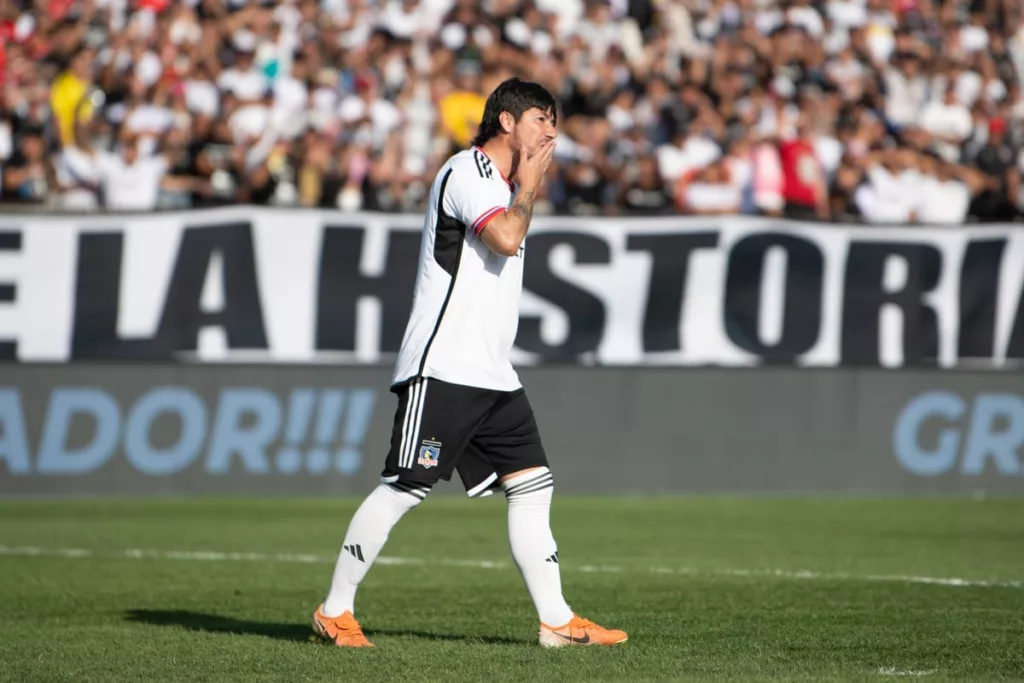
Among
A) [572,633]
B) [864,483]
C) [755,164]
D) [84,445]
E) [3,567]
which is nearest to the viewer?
[572,633]

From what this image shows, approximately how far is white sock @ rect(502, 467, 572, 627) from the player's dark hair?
4.96ft

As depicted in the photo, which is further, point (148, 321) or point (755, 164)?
point (755, 164)

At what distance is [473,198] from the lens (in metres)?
6.91

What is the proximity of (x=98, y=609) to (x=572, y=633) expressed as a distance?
2.78m

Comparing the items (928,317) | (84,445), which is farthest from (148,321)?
(928,317)

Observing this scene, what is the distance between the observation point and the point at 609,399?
51.2 ft

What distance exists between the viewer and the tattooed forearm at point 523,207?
6.82 meters

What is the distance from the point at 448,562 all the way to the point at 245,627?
2.86m

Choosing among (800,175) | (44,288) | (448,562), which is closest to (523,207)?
(448,562)

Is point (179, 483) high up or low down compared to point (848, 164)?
down

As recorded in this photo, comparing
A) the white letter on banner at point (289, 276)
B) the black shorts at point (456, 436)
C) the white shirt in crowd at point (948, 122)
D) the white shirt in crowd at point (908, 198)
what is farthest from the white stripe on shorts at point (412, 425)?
the white shirt in crowd at point (948, 122)

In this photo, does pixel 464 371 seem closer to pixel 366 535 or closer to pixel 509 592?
pixel 366 535

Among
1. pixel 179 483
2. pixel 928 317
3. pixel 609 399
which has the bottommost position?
pixel 179 483

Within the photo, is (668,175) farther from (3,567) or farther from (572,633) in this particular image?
(572,633)
